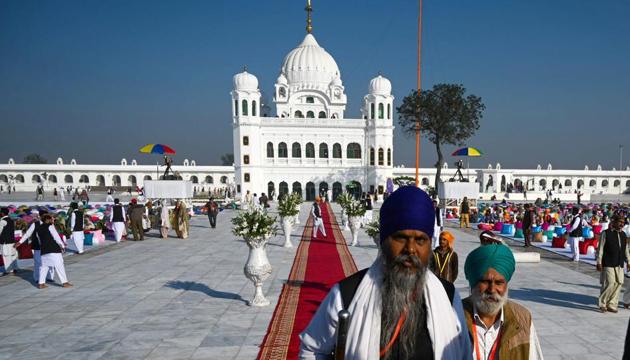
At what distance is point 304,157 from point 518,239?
1062 inches

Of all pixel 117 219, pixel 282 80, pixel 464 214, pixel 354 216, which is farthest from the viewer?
pixel 282 80

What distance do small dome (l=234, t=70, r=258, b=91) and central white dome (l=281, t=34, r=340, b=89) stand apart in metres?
8.68

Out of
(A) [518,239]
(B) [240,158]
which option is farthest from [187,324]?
(B) [240,158]

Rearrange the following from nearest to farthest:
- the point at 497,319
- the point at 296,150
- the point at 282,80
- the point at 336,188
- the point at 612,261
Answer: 1. the point at 497,319
2. the point at 612,261
3. the point at 296,150
4. the point at 336,188
5. the point at 282,80

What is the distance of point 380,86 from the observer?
134 feet

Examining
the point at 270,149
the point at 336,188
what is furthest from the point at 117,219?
the point at 336,188

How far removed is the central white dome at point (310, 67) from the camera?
4688cm

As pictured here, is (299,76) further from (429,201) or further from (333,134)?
(429,201)

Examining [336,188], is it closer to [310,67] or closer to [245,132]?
[245,132]

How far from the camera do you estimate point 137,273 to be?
359 inches

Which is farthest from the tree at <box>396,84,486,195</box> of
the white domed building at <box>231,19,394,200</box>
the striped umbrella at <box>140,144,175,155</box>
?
the striped umbrella at <box>140,144,175,155</box>

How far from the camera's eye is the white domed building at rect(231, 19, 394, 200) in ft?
126

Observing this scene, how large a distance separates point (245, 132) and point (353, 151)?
454 inches

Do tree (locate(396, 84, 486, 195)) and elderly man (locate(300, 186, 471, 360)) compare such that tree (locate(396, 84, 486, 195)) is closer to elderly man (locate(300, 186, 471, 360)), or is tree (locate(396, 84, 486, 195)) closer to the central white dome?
the central white dome
